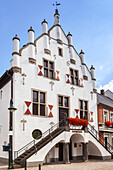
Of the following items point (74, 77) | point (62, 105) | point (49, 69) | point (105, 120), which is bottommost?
point (105, 120)

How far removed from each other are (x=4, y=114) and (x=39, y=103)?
3334 millimetres

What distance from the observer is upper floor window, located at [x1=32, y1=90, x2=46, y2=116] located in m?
18.0

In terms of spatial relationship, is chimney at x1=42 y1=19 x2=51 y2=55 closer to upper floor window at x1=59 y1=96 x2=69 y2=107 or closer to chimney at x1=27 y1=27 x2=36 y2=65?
chimney at x1=27 y1=27 x2=36 y2=65

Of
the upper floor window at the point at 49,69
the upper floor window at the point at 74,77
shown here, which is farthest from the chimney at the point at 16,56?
the upper floor window at the point at 74,77

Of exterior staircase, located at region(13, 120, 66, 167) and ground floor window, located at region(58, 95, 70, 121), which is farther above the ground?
ground floor window, located at region(58, 95, 70, 121)

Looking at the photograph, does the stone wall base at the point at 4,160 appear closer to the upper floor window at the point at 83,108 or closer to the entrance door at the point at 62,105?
the entrance door at the point at 62,105

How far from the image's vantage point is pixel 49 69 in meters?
19.9

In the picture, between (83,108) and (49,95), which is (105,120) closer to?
(83,108)

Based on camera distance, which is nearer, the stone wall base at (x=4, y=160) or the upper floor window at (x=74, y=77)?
the stone wall base at (x=4, y=160)

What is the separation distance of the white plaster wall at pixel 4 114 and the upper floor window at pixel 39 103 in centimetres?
220

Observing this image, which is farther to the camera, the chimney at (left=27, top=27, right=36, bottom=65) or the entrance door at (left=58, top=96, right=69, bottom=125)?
the entrance door at (left=58, top=96, right=69, bottom=125)

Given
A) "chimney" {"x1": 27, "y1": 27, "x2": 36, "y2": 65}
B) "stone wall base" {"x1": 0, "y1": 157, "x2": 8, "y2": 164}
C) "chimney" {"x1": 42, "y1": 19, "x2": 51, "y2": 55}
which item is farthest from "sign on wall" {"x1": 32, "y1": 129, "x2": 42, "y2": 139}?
"chimney" {"x1": 42, "y1": 19, "x2": 51, "y2": 55}

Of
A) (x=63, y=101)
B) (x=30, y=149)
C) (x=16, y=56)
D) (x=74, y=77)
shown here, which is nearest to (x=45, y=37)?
(x=16, y=56)

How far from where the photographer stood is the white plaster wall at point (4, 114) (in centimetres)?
1760
